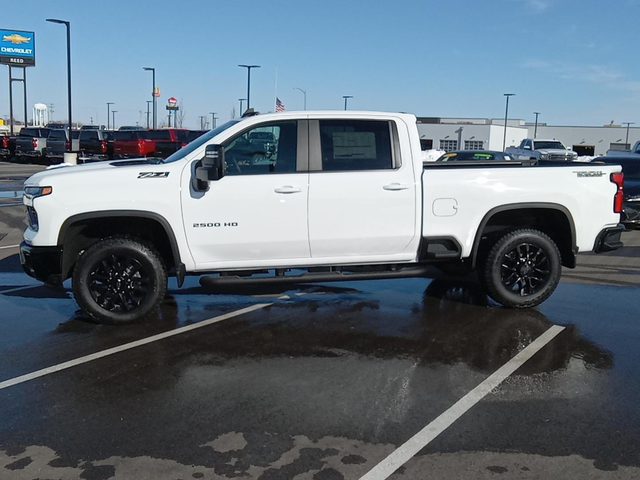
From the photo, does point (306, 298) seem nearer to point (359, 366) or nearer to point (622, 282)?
point (359, 366)

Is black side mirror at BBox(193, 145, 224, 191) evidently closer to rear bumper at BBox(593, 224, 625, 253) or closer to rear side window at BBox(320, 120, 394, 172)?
rear side window at BBox(320, 120, 394, 172)

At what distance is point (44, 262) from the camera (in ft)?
19.2

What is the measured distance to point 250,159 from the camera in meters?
6.11

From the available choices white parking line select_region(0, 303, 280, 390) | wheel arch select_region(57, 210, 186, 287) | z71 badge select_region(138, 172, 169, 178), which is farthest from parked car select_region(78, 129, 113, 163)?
z71 badge select_region(138, 172, 169, 178)

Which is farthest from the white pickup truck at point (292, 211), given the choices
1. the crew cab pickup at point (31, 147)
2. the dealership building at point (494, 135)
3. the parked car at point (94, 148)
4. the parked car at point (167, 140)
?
the dealership building at point (494, 135)

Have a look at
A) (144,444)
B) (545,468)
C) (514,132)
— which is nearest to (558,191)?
(545,468)

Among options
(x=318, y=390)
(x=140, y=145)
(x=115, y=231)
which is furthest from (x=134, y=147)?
(x=318, y=390)

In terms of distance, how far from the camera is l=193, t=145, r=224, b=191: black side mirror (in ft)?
18.8

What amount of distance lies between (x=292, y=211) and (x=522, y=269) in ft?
8.48

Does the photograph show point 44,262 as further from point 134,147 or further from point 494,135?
point 494,135

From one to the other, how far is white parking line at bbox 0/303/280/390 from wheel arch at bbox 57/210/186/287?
0.50 meters

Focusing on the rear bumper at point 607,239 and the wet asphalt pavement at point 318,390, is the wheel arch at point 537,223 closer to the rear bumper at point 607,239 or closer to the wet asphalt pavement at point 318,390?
the rear bumper at point 607,239

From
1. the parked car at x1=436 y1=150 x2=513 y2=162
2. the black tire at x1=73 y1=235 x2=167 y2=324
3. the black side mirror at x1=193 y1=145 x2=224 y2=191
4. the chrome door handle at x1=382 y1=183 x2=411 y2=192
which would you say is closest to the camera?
the black side mirror at x1=193 y1=145 x2=224 y2=191

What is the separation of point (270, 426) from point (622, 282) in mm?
5966
